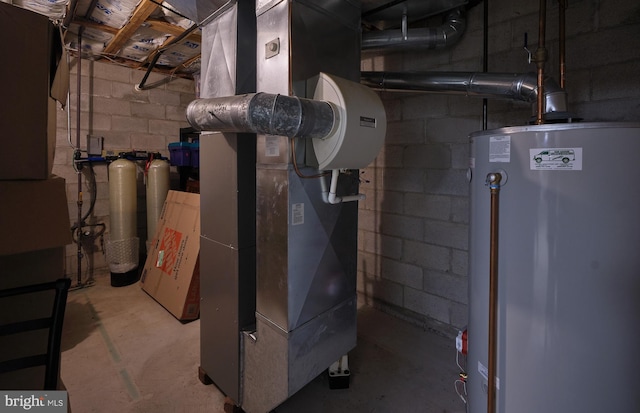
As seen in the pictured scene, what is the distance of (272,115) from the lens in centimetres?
122

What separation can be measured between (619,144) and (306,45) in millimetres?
1234

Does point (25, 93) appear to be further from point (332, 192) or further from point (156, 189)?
point (156, 189)

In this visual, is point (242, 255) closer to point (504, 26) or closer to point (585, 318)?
point (585, 318)

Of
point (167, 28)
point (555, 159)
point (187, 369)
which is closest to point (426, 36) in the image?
point (555, 159)

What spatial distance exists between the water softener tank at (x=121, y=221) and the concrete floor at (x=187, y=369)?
57cm

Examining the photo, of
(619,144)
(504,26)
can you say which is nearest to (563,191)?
→ (619,144)

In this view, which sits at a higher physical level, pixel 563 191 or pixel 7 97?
pixel 7 97

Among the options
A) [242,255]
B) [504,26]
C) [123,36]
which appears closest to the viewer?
[242,255]

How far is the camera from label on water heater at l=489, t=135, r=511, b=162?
1145 mm

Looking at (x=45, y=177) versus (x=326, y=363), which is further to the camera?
(x=326, y=363)

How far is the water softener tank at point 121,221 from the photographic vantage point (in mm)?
3377

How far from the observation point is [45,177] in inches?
42.1

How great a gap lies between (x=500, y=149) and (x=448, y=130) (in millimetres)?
1259

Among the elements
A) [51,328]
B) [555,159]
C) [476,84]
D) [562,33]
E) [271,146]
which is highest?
[562,33]
